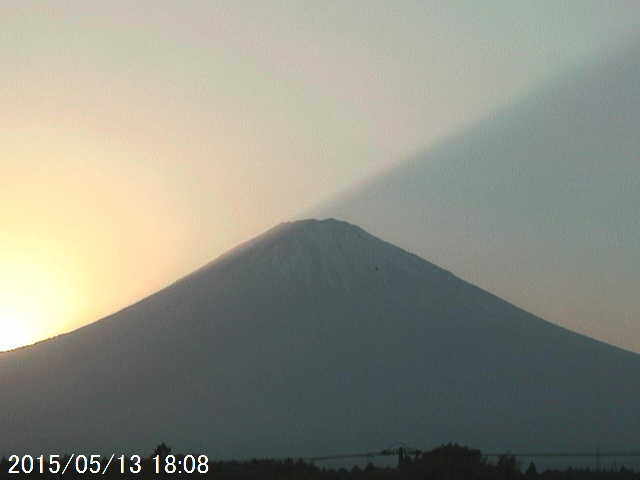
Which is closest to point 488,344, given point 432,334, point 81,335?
point 432,334

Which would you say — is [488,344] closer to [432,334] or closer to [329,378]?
[432,334]

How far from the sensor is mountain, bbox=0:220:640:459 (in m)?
83.9

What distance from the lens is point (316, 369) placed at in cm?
9556

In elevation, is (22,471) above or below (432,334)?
below

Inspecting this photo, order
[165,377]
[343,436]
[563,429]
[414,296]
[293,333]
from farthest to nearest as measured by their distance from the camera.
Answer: [414,296], [293,333], [165,377], [563,429], [343,436]

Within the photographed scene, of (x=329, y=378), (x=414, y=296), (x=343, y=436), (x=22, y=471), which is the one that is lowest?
(x=22, y=471)

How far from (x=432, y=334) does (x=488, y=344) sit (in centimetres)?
494

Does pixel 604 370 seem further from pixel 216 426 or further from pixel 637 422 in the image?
pixel 216 426

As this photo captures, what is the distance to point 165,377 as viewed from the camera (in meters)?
95.9

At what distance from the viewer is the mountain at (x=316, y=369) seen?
83938mm

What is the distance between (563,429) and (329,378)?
18.4 m

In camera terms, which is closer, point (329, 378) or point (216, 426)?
point (216, 426)

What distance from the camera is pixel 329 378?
309ft

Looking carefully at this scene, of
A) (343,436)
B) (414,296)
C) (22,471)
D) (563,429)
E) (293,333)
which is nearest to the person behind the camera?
(22,471)
